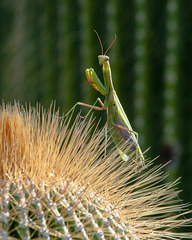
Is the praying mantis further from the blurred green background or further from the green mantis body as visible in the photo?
the blurred green background

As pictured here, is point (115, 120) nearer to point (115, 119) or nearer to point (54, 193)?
point (115, 119)

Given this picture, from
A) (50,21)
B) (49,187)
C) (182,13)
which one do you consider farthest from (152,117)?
(49,187)

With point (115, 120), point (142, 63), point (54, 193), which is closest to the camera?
point (54, 193)

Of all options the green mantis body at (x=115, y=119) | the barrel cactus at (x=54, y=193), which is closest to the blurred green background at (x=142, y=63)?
the green mantis body at (x=115, y=119)

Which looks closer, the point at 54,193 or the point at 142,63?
the point at 54,193

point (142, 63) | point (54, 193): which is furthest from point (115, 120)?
point (142, 63)

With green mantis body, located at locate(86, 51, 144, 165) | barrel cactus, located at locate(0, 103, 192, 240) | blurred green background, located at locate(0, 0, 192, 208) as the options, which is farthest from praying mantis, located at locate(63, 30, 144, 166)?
blurred green background, located at locate(0, 0, 192, 208)

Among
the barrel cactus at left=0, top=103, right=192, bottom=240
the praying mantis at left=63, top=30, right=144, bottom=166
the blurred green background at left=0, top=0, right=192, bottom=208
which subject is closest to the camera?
the barrel cactus at left=0, top=103, right=192, bottom=240

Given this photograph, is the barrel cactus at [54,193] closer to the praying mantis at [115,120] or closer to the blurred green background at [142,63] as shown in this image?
the praying mantis at [115,120]
